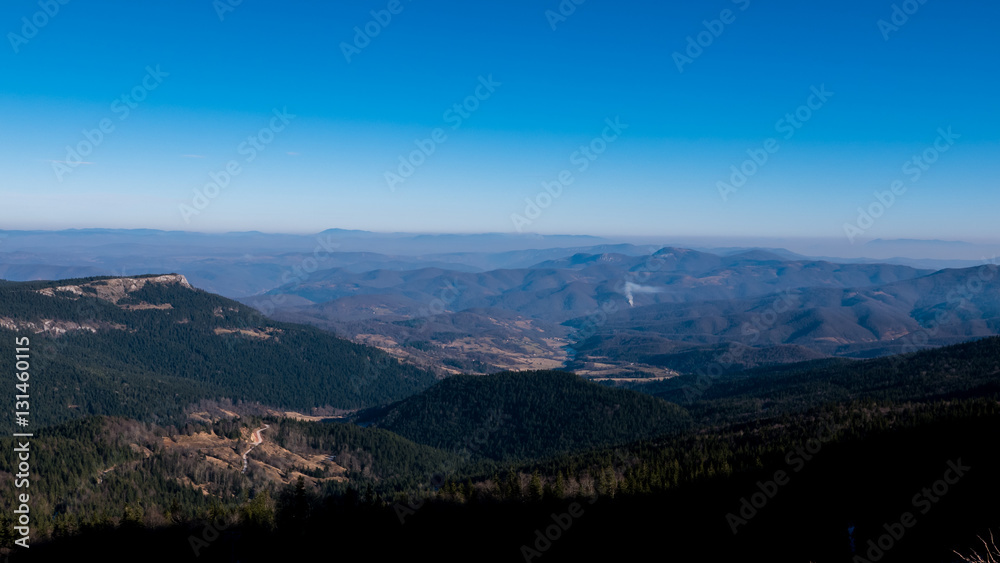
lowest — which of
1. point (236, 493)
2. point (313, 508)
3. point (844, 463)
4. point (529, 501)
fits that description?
point (236, 493)

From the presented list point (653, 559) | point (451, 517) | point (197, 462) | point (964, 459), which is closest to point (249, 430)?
point (197, 462)

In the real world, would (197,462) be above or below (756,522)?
below

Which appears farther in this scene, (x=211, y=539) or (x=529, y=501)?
(x=529, y=501)

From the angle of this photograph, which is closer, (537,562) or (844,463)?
(537,562)

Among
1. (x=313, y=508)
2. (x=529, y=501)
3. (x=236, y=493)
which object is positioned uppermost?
(x=529, y=501)

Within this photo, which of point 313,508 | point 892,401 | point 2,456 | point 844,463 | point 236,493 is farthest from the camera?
point 892,401

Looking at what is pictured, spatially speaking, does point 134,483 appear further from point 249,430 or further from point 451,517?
point 451,517

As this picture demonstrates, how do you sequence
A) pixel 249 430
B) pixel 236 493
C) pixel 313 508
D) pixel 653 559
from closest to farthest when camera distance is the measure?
1. pixel 653 559
2. pixel 313 508
3. pixel 236 493
4. pixel 249 430

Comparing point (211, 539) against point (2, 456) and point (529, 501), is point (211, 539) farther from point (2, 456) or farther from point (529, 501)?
point (2, 456)

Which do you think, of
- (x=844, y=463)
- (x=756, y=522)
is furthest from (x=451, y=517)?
(x=844, y=463)
